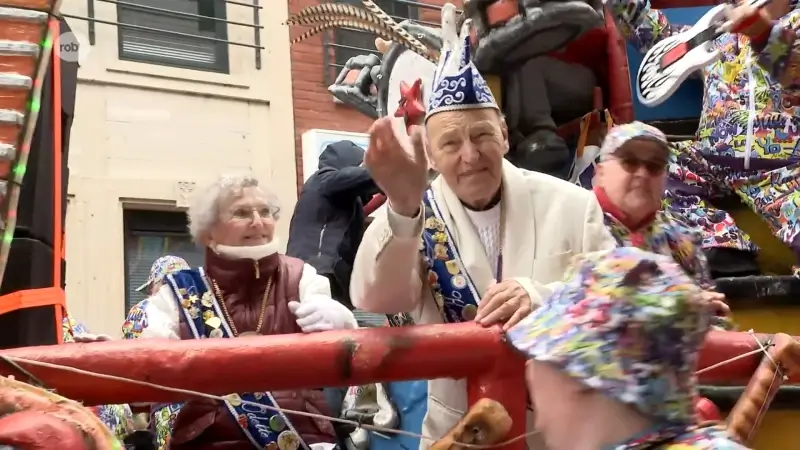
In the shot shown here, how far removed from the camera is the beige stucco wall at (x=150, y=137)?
14.8 feet

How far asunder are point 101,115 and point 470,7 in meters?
2.61

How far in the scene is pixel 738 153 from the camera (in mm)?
2531

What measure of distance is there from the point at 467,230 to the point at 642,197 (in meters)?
0.51

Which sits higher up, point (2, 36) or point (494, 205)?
point (2, 36)

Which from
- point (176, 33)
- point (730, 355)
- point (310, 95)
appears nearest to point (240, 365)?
point (730, 355)

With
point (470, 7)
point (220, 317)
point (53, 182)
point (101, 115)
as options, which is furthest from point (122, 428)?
point (101, 115)

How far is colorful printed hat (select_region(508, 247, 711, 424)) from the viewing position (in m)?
0.88

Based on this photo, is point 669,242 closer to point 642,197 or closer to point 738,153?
point 642,197

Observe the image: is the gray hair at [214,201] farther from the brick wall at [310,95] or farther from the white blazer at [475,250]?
the brick wall at [310,95]

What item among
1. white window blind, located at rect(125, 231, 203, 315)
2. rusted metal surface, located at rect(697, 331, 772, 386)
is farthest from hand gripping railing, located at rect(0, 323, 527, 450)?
white window blind, located at rect(125, 231, 203, 315)

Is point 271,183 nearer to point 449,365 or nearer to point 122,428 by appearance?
point 122,428

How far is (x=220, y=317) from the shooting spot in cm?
175

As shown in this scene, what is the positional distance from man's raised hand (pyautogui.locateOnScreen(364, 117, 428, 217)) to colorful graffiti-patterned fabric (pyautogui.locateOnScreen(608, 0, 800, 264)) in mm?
1343

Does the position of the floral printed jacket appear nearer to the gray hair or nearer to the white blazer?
the white blazer
